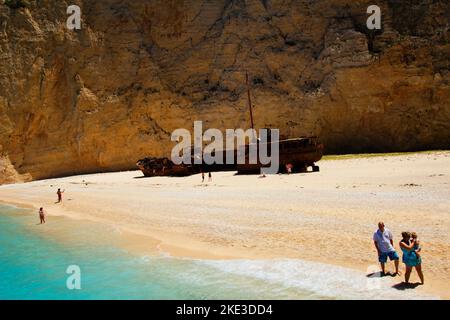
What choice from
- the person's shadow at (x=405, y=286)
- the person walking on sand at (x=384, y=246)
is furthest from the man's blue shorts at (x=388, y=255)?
the person's shadow at (x=405, y=286)

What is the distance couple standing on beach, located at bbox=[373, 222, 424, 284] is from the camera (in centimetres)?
784

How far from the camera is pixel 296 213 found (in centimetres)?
1506

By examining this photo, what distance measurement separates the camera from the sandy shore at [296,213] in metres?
10.8

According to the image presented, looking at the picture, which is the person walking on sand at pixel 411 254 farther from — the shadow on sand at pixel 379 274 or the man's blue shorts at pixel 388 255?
the shadow on sand at pixel 379 274

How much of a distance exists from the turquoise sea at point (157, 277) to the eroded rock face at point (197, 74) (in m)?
29.4

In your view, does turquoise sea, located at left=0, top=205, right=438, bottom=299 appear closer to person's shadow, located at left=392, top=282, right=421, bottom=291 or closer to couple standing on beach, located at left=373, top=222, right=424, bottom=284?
person's shadow, located at left=392, top=282, right=421, bottom=291

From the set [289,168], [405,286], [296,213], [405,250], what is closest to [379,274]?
[405,286]

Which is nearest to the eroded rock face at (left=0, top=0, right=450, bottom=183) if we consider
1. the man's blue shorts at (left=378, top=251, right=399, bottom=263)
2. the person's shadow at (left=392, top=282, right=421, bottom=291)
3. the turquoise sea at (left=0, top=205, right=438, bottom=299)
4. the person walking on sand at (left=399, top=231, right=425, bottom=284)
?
the turquoise sea at (left=0, top=205, right=438, bottom=299)

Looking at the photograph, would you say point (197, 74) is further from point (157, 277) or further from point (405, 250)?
point (405, 250)

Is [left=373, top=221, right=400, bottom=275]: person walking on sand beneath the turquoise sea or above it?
above

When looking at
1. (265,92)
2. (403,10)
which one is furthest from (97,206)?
(403,10)

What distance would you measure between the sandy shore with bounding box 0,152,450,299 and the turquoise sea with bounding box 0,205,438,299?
0.65 m
